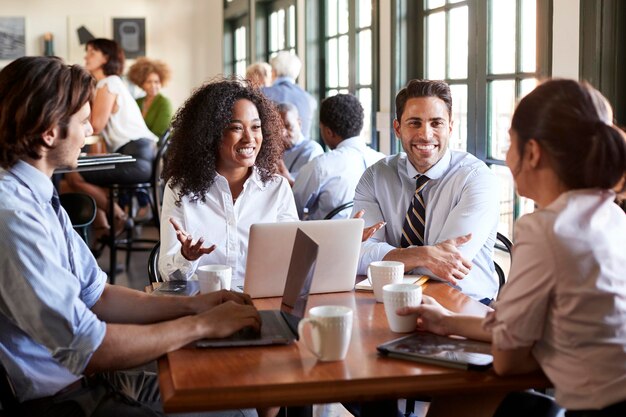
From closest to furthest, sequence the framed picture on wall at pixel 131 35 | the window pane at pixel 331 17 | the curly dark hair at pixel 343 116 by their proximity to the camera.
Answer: the curly dark hair at pixel 343 116 → the window pane at pixel 331 17 → the framed picture on wall at pixel 131 35

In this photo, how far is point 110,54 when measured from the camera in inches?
219

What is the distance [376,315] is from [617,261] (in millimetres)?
618

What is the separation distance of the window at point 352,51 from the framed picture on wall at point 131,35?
4.15m

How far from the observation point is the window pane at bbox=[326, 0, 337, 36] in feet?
20.7

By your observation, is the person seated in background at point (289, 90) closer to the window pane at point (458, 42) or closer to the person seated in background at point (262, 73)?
the person seated in background at point (262, 73)

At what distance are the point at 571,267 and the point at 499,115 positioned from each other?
267 centimetres

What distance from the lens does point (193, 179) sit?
2.61 meters

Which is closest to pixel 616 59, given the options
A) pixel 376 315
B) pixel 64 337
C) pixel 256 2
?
pixel 376 315

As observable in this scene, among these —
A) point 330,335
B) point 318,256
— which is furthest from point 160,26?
point 330,335

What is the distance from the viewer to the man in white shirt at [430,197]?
2.50m

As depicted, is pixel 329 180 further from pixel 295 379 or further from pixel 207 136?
pixel 295 379

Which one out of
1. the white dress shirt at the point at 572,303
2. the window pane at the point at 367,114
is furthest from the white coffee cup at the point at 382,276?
the window pane at the point at 367,114

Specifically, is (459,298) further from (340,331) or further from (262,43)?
(262,43)

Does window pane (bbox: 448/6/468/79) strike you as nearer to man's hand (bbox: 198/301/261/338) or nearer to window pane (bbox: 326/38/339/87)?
window pane (bbox: 326/38/339/87)
